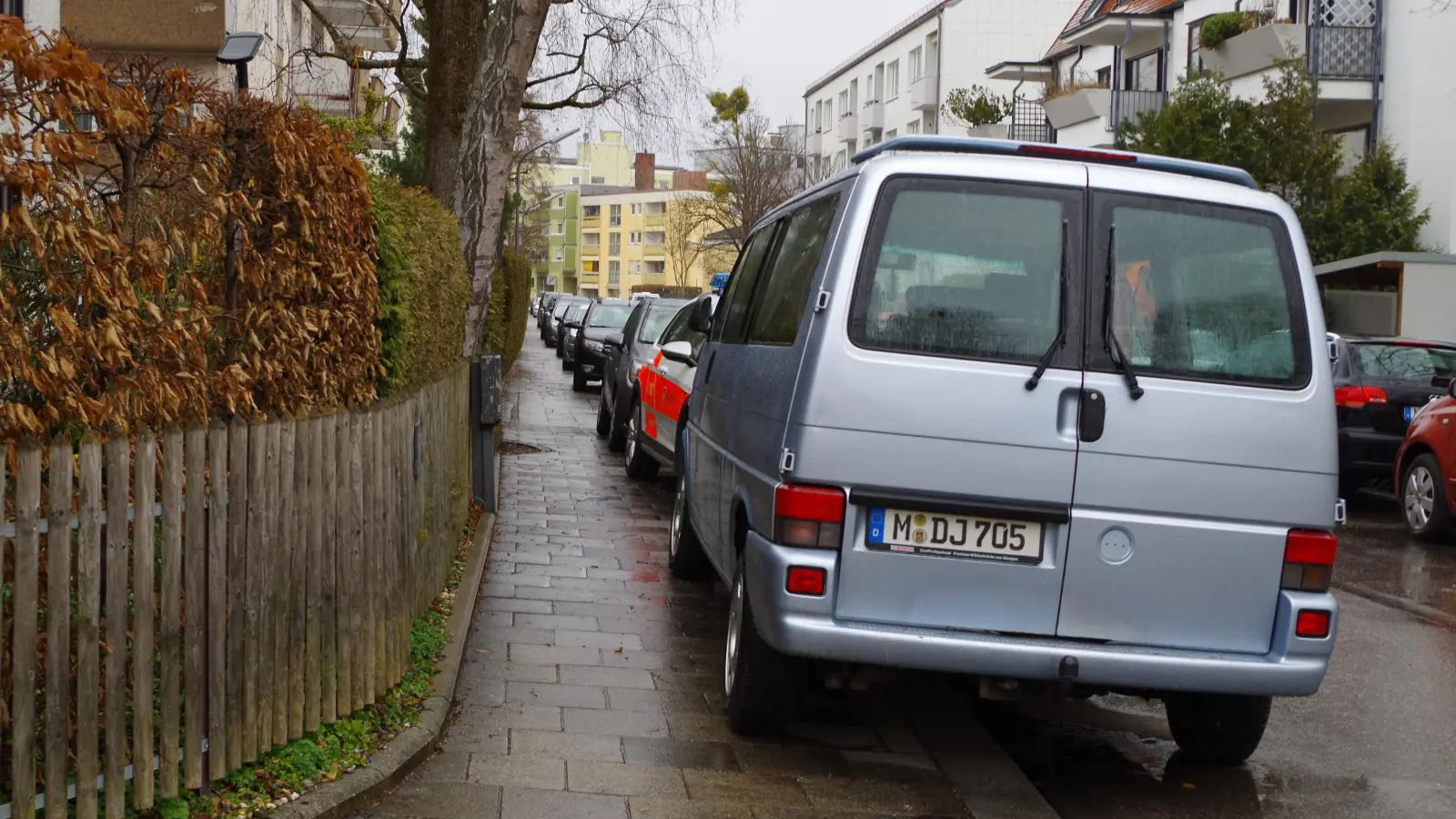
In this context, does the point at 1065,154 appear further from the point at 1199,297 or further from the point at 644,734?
the point at 644,734

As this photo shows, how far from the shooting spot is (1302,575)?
537 centimetres

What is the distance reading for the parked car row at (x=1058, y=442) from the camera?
17.4 ft

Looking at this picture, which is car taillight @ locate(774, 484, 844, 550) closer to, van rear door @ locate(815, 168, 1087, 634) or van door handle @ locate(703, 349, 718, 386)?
van rear door @ locate(815, 168, 1087, 634)

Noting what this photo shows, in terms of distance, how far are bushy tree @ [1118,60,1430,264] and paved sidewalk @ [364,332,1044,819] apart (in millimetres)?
19304

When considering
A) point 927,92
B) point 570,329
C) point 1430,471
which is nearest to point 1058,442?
point 1430,471

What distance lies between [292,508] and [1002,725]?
10.8 feet

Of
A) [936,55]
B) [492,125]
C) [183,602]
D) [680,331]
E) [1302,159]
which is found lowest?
[183,602]

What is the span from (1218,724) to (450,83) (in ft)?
27.9

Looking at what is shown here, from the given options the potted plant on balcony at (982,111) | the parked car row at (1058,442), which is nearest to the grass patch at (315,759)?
the parked car row at (1058,442)

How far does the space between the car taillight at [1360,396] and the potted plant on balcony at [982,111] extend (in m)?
31.1

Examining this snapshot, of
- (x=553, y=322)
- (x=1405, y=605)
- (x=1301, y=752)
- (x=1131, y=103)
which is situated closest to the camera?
(x=1301, y=752)

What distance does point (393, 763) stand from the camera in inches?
209

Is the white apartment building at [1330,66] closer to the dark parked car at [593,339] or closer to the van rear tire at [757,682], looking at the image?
the dark parked car at [593,339]

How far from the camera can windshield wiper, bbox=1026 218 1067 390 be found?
17.5 feet
